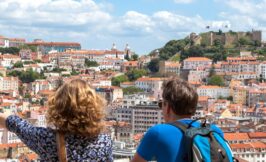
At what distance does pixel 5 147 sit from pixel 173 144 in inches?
869

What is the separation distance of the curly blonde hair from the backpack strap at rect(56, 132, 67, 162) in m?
0.02

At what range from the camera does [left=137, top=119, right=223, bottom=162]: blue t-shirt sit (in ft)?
5.77

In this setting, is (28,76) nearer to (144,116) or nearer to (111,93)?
(111,93)

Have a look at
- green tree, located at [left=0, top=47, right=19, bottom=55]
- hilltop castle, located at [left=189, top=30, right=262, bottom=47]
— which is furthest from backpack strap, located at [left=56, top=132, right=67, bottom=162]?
green tree, located at [left=0, top=47, right=19, bottom=55]

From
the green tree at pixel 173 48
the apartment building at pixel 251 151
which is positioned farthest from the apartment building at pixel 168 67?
the apartment building at pixel 251 151

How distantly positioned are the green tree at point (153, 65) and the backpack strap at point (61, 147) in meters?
50.2

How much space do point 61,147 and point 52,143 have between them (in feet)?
0.10

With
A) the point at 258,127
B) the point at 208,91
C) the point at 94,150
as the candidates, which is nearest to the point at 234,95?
the point at 208,91

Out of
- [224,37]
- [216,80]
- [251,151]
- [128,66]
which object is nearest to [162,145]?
[251,151]

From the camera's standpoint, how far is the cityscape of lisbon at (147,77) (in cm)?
3247

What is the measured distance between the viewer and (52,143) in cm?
176

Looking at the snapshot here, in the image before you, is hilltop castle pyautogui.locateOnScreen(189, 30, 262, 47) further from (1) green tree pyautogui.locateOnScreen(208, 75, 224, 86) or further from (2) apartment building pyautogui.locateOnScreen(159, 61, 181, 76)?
(1) green tree pyautogui.locateOnScreen(208, 75, 224, 86)

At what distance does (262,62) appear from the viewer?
47406mm

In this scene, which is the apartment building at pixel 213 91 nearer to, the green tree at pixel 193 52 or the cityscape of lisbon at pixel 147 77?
the cityscape of lisbon at pixel 147 77
